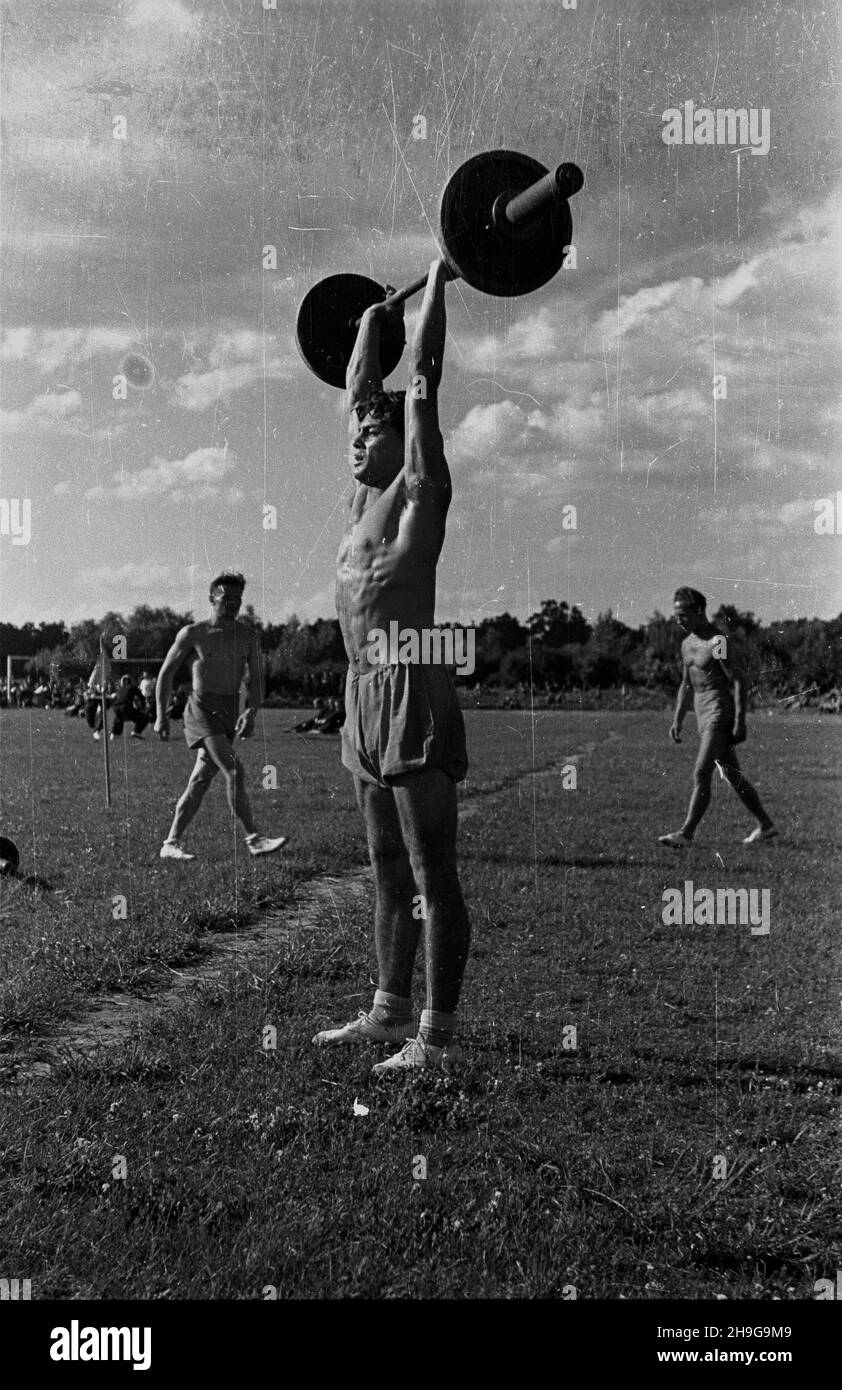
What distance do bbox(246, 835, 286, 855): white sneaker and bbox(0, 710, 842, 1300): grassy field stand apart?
2.21 feet

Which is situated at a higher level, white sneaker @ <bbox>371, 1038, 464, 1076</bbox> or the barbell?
the barbell

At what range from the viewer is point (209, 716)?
30.0 ft

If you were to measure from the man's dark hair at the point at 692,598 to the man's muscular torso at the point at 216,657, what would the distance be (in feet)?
12.8

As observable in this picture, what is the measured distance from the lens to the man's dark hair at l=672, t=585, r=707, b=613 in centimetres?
987

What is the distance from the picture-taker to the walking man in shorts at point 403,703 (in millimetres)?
4039

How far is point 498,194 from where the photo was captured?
383cm

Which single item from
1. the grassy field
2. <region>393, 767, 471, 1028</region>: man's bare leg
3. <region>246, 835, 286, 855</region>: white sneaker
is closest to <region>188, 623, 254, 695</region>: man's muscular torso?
<region>246, 835, 286, 855</region>: white sneaker

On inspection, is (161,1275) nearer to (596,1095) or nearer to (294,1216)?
(294,1216)

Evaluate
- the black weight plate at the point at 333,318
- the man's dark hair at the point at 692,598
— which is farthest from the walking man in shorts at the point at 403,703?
the man's dark hair at the point at 692,598

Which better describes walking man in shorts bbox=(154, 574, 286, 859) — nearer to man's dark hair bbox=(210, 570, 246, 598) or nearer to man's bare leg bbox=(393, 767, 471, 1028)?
man's dark hair bbox=(210, 570, 246, 598)

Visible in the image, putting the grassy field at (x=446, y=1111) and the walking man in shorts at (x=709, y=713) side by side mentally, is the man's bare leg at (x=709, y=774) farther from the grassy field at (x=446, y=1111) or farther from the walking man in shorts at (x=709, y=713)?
the grassy field at (x=446, y=1111)

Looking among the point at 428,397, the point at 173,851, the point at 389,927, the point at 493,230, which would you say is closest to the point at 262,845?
the point at 173,851

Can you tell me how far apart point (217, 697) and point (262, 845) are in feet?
4.24
